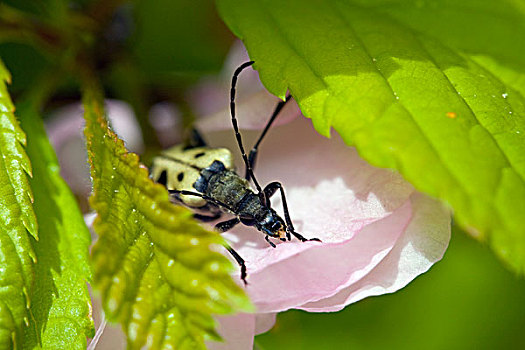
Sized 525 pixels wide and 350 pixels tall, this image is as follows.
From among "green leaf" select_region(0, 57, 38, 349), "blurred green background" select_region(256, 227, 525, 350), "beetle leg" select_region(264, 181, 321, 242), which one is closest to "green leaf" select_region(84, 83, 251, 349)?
"green leaf" select_region(0, 57, 38, 349)

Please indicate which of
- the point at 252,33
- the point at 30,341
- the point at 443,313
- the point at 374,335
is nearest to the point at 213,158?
the point at 252,33

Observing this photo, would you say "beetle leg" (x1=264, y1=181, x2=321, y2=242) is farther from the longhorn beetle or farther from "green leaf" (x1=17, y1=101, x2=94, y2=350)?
"green leaf" (x1=17, y1=101, x2=94, y2=350)

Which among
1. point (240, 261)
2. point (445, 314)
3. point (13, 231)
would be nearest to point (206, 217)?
point (240, 261)

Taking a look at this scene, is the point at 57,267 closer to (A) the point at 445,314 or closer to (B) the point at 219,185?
(B) the point at 219,185

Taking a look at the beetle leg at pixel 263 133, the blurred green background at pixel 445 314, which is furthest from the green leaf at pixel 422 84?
the blurred green background at pixel 445 314

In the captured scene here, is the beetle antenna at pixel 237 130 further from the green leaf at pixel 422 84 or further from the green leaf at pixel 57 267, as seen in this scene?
the green leaf at pixel 57 267

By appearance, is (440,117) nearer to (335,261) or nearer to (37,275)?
(335,261)

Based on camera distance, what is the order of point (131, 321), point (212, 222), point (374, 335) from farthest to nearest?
point (374, 335) < point (212, 222) < point (131, 321)

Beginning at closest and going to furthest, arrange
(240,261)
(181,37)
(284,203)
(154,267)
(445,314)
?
(154,267) → (240,261) → (284,203) → (445,314) → (181,37)
